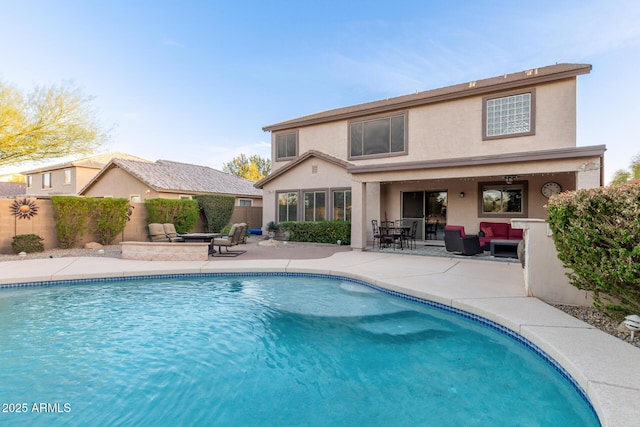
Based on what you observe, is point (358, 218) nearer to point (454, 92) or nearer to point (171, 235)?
point (454, 92)

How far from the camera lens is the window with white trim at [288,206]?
54.8ft

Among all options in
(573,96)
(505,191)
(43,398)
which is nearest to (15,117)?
(43,398)

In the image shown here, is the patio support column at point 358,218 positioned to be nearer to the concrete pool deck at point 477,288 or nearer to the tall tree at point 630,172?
the concrete pool deck at point 477,288

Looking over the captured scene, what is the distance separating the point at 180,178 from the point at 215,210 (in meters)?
6.33

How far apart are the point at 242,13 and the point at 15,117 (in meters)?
10.4

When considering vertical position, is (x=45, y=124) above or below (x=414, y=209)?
above

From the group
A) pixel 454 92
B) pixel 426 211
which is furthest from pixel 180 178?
pixel 454 92

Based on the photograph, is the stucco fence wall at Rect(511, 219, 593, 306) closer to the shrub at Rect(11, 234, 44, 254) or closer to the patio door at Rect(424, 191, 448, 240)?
the patio door at Rect(424, 191, 448, 240)

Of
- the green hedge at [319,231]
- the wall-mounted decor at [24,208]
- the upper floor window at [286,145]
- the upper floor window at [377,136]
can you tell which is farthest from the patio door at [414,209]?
the wall-mounted decor at [24,208]

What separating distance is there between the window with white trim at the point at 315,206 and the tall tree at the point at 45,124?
1024cm

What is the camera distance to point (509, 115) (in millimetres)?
12539

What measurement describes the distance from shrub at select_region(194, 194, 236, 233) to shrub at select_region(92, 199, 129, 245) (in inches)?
172

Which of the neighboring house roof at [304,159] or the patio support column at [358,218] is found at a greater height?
the neighboring house roof at [304,159]

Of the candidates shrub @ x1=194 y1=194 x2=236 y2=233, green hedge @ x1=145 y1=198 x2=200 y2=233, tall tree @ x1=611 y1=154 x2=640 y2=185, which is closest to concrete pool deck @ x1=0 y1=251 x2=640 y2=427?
green hedge @ x1=145 y1=198 x2=200 y2=233
